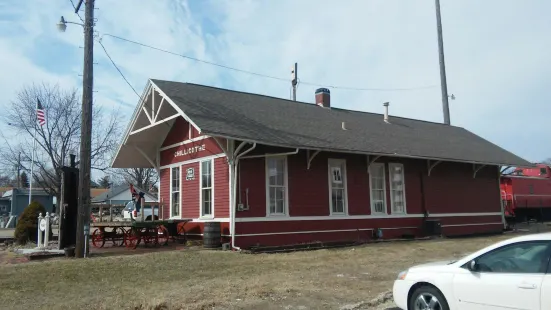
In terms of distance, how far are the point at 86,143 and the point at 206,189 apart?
4394 millimetres

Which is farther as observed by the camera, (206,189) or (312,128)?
(312,128)

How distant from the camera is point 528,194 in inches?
1132

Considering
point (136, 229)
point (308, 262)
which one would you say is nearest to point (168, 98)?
point (136, 229)

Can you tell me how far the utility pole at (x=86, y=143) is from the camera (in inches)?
528

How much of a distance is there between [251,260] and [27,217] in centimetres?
1113

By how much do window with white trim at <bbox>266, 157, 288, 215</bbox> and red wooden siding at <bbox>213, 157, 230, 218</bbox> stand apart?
143 cm

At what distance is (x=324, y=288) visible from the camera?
350 inches

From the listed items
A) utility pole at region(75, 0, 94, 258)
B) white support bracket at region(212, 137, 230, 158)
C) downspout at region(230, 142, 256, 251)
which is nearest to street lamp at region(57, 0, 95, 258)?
utility pole at region(75, 0, 94, 258)

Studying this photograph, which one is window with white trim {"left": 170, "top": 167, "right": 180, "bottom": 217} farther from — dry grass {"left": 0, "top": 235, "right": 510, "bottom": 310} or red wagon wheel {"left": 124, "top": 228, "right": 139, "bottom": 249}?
dry grass {"left": 0, "top": 235, "right": 510, "bottom": 310}

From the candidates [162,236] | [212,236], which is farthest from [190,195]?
[212,236]

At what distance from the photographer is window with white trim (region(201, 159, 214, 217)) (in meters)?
16.3

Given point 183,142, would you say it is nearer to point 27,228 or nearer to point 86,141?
point 86,141

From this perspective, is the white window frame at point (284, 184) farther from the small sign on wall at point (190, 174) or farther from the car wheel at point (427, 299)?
the car wheel at point (427, 299)

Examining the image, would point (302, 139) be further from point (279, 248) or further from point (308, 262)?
point (308, 262)
